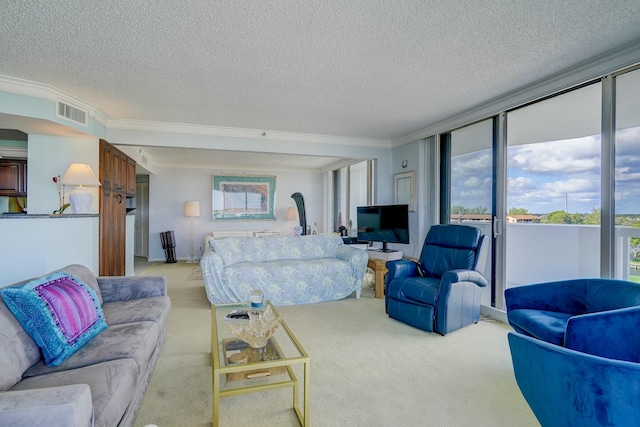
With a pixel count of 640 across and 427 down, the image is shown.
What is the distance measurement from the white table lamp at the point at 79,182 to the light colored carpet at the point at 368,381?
1.66 meters

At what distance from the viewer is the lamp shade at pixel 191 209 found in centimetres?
779

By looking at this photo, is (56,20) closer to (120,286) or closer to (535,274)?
(120,286)

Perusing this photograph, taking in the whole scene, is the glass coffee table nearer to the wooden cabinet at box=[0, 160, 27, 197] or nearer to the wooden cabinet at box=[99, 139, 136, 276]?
the wooden cabinet at box=[99, 139, 136, 276]

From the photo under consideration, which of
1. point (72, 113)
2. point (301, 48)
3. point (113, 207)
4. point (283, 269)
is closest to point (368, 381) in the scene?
point (283, 269)

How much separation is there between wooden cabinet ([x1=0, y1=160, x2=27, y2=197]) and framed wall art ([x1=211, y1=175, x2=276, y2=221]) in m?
3.64

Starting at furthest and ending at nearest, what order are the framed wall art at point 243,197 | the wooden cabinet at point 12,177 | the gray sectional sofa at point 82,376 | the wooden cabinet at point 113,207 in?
the framed wall art at point 243,197
the wooden cabinet at point 12,177
the wooden cabinet at point 113,207
the gray sectional sofa at point 82,376

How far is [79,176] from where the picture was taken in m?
3.68

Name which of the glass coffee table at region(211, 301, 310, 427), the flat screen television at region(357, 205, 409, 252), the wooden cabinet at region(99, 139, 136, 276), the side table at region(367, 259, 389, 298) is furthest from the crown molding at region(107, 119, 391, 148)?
the glass coffee table at region(211, 301, 310, 427)

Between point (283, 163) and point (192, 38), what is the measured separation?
18.3 ft

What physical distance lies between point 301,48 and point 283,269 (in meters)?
2.56

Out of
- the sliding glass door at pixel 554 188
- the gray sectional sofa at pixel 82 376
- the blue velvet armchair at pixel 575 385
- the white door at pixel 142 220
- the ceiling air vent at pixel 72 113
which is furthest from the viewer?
the white door at pixel 142 220

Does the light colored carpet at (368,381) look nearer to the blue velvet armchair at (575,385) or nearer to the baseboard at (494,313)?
the baseboard at (494,313)

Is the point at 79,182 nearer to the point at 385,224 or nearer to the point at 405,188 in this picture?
the point at 385,224

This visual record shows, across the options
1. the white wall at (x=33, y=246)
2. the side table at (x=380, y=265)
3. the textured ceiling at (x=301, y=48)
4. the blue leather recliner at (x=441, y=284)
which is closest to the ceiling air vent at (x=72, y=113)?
the textured ceiling at (x=301, y=48)
